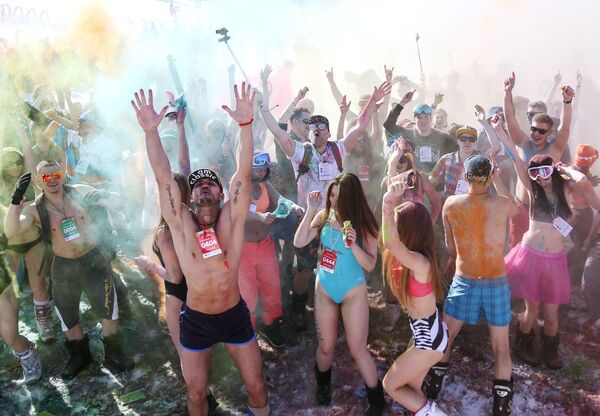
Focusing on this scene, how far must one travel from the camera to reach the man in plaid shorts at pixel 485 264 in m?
2.95

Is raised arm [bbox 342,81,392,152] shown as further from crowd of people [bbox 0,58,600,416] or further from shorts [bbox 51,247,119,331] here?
shorts [bbox 51,247,119,331]

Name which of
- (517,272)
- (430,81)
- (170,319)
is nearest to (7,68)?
(170,319)

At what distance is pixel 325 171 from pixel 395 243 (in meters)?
1.68

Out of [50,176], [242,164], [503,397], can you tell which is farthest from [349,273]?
[50,176]

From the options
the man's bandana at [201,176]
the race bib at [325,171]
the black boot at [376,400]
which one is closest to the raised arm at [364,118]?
the race bib at [325,171]

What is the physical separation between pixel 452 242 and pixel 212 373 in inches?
96.5

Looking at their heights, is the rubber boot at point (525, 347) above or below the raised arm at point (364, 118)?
below

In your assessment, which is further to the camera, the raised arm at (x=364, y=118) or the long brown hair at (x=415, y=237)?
the raised arm at (x=364, y=118)

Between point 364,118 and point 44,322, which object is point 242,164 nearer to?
point 364,118

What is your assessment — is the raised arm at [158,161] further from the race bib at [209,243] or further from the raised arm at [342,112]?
the raised arm at [342,112]

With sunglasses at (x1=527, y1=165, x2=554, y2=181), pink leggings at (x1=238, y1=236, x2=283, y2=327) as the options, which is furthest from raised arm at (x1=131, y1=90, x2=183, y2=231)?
sunglasses at (x1=527, y1=165, x2=554, y2=181)

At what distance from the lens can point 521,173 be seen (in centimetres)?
346

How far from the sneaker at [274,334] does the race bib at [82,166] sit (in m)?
3.42

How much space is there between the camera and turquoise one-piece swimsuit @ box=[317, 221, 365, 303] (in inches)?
118
